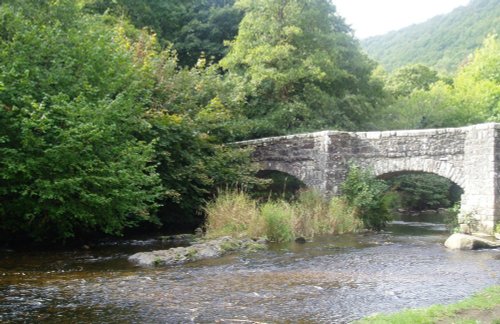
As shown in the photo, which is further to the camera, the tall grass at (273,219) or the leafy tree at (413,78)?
the leafy tree at (413,78)

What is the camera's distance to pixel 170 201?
12938mm

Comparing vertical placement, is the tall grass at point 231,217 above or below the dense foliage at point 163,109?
below

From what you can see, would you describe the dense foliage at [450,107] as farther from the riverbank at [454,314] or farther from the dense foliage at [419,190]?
the riverbank at [454,314]

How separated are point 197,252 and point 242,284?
2.46 meters

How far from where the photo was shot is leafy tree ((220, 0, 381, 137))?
57.8 ft

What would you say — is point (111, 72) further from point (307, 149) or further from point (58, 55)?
point (307, 149)

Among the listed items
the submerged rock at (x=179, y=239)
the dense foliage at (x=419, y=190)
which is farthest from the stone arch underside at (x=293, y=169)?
the dense foliage at (x=419, y=190)

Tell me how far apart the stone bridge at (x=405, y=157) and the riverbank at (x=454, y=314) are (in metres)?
7.16

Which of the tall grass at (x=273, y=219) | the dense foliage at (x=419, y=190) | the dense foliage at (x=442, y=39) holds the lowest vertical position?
the tall grass at (x=273, y=219)

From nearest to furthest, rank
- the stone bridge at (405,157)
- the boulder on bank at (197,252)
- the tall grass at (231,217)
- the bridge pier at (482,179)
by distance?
the boulder on bank at (197,252)
the tall grass at (231,217)
the bridge pier at (482,179)
the stone bridge at (405,157)

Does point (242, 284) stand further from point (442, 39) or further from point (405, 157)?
point (442, 39)

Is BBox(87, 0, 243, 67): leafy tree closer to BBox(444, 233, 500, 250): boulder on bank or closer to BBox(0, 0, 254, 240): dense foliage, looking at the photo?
BBox(0, 0, 254, 240): dense foliage

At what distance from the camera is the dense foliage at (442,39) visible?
57109 mm

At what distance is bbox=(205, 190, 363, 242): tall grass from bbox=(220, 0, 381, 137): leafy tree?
550 cm
